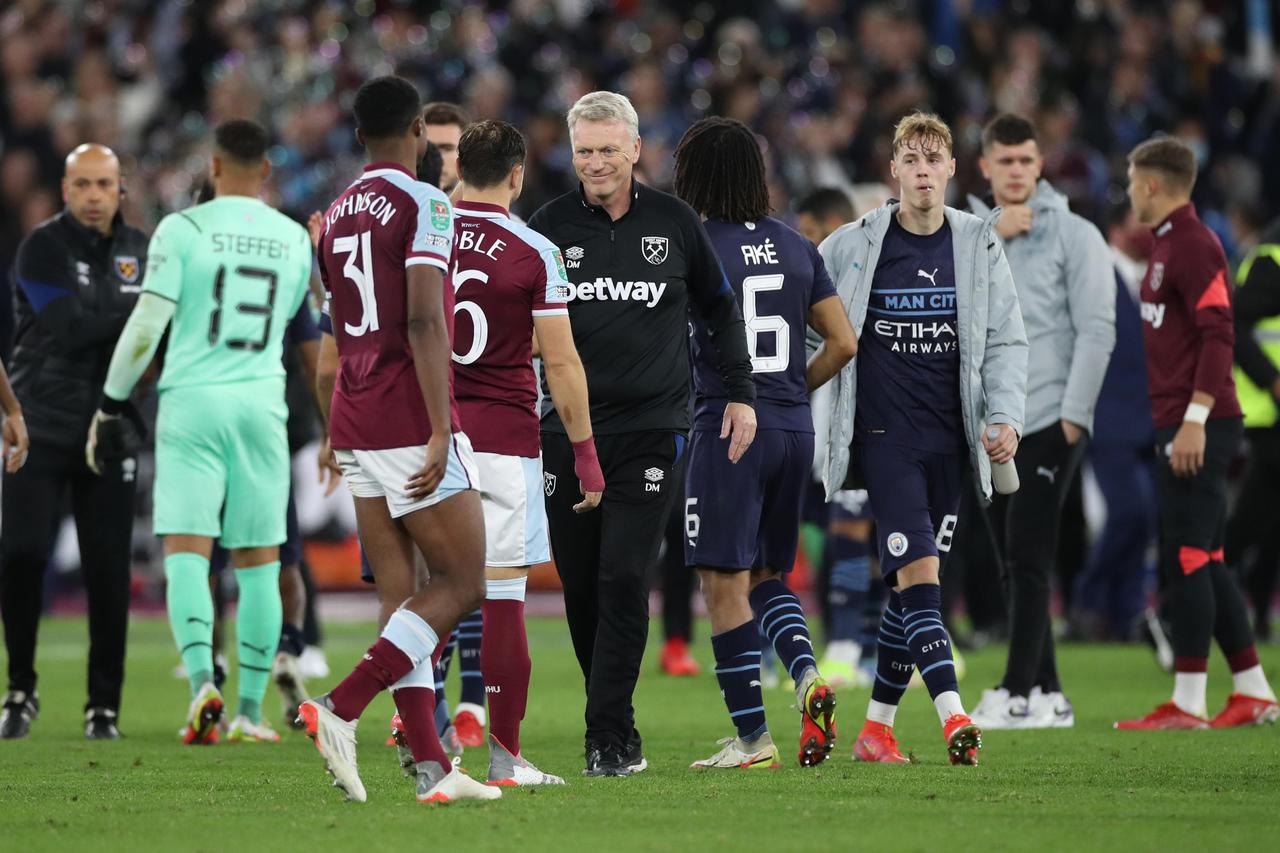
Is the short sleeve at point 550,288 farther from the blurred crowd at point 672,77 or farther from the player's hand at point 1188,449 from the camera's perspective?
the blurred crowd at point 672,77

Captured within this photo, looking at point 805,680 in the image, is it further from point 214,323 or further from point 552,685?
point 552,685

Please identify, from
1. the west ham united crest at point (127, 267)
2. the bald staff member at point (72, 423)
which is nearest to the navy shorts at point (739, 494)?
the bald staff member at point (72, 423)

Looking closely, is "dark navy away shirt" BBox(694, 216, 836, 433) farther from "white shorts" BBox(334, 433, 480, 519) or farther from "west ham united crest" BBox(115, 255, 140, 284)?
"west ham united crest" BBox(115, 255, 140, 284)

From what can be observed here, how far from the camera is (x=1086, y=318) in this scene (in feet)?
30.7

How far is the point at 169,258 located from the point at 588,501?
8.91 ft

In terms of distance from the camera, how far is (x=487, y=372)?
6996 millimetres

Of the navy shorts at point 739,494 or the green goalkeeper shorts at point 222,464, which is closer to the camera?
the navy shorts at point 739,494

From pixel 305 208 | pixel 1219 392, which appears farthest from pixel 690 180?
pixel 305 208

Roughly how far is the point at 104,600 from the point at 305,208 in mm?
10535

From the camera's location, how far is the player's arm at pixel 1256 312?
11.2m

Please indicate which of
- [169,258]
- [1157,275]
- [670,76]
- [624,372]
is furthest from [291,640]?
[670,76]

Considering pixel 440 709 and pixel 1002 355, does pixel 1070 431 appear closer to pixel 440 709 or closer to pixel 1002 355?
pixel 1002 355

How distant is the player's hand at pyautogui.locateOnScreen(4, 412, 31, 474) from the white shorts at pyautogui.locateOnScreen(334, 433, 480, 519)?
9.83 ft

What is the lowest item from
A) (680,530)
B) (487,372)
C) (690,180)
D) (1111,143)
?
(680,530)
